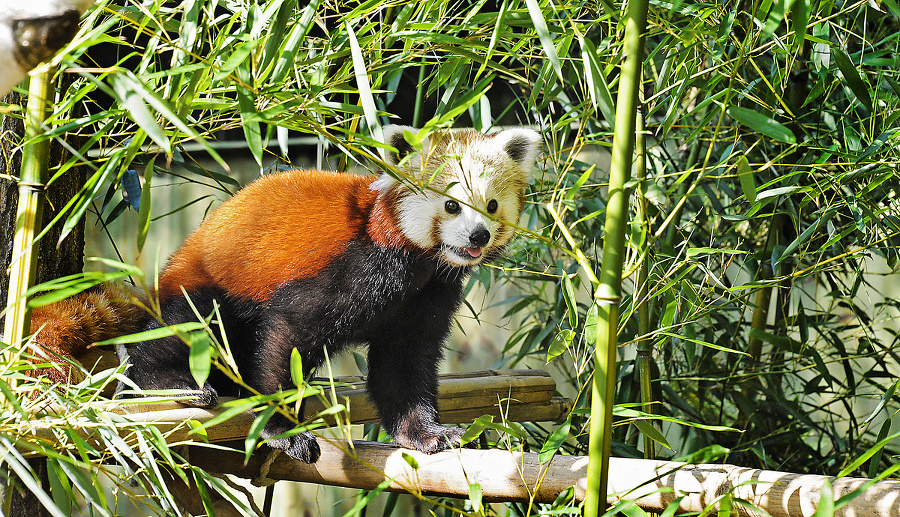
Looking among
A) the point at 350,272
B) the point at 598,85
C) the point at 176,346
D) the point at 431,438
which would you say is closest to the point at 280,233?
the point at 350,272

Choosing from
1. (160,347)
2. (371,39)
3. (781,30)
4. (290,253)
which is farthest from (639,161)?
(160,347)

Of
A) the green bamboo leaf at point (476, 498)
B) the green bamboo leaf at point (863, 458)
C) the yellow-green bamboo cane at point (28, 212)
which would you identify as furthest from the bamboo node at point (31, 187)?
the green bamboo leaf at point (863, 458)

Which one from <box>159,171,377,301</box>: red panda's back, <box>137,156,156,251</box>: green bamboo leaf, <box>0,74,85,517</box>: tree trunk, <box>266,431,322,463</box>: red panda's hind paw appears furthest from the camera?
<box>159,171,377,301</box>: red panda's back

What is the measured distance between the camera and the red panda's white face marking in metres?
1.61

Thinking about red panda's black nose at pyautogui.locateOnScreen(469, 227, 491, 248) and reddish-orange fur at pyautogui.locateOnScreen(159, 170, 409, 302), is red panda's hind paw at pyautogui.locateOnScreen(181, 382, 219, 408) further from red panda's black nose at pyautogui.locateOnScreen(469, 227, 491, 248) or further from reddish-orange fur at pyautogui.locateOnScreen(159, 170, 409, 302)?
red panda's black nose at pyautogui.locateOnScreen(469, 227, 491, 248)

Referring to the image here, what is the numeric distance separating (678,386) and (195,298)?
167 cm

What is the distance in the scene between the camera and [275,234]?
67.2 inches

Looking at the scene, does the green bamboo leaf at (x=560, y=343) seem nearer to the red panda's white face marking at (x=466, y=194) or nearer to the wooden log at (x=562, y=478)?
the wooden log at (x=562, y=478)

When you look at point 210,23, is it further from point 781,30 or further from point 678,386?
point 678,386

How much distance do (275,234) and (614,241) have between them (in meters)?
1.08

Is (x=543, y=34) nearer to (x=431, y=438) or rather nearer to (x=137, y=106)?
(x=137, y=106)

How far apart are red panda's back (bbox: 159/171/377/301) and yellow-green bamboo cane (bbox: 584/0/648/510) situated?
941 mm

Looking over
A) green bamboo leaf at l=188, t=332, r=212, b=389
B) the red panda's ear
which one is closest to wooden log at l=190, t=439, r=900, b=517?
green bamboo leaf at l=188, t=332, r=212, b=389

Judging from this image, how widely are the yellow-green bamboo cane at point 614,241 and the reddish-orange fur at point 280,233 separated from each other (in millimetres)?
867
